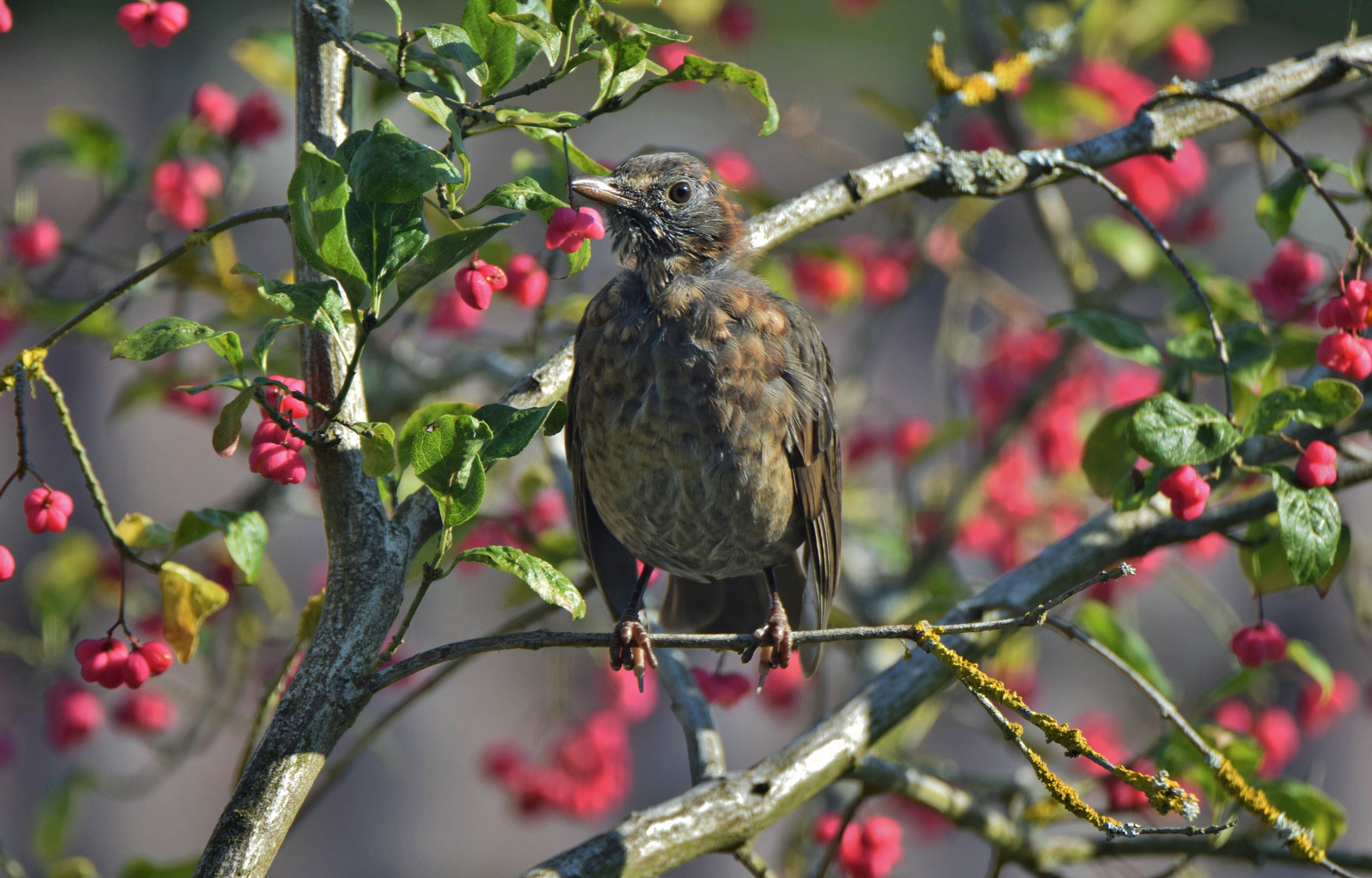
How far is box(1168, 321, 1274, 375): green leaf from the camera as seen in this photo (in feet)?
6.20

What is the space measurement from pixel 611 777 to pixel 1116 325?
2028 millimetres

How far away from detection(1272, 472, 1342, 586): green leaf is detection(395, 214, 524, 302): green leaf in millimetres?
1227

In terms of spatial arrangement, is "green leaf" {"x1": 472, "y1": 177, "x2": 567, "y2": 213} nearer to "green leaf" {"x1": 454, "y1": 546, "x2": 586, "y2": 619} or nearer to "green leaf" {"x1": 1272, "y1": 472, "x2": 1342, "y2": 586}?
"green leaf" {"x1": 454, "y1": 546, "x2": 586, "y2": 619}

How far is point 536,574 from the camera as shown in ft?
4.60

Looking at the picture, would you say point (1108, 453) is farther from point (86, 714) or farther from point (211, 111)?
point (86, 714)

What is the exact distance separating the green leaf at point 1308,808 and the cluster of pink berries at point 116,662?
200 centimetres

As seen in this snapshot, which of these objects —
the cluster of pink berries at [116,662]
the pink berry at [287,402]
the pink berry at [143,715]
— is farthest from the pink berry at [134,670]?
the pink berry at [143,715]

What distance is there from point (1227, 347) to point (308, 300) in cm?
155

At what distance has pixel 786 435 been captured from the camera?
2.32 meters

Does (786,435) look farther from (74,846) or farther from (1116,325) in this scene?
(74,846)

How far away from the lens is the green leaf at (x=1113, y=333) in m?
1.97

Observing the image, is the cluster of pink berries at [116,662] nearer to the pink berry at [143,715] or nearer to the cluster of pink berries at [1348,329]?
the pink berry at [143,715]

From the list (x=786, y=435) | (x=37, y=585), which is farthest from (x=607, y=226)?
(x=37, y=585)

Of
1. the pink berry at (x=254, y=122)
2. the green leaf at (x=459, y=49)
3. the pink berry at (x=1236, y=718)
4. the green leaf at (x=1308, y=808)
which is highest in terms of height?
the pink berry at (x=254, y=122)
